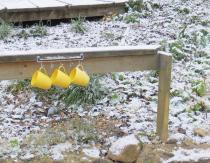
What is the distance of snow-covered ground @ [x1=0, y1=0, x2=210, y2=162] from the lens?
474 centimetres

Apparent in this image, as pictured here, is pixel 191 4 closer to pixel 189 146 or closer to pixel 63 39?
pixel 63 39

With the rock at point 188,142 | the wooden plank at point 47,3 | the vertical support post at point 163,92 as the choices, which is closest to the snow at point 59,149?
the vertical support post at point 163,92

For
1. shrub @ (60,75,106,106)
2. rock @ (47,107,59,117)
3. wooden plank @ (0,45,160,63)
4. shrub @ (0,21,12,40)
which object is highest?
shrub @ (0,21,12,40)

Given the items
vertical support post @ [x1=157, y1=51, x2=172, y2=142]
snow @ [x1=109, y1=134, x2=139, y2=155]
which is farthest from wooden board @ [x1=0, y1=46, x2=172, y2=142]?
snow @ [x1=109, y1=134, x2=139, y2=155]

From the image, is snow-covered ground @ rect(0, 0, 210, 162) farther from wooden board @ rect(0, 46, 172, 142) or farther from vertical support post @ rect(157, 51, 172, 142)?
wooden board @ rect(0, 46, 172, 142)

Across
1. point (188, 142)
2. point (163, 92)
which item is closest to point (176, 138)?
point (188, 142)

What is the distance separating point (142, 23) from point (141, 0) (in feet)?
2.42

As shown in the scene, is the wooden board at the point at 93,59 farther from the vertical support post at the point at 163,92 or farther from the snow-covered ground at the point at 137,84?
the snow-covered ground at the point at 137,84

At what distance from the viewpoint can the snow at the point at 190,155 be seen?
4188 millimetres

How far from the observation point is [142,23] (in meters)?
7.51

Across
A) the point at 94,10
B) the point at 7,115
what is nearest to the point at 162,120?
the point at 7,115

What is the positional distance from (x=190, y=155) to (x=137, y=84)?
156 centimetres

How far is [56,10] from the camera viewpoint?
25.0 feet

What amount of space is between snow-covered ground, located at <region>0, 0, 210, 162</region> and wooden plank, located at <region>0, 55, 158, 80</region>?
0.76m
